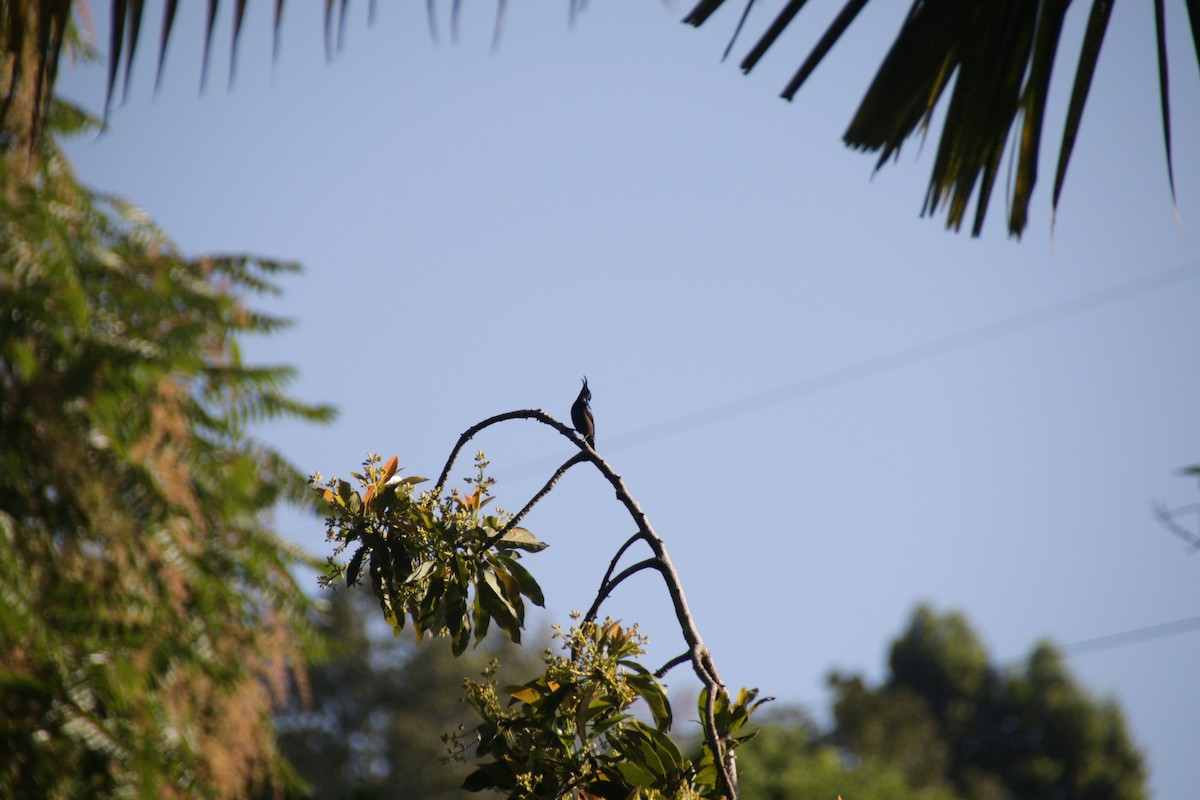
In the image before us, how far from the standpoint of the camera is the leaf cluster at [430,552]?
1.90 metres

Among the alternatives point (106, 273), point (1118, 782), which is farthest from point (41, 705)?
point (1118, 782)

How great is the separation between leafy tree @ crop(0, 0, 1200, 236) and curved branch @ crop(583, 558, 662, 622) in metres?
0.71

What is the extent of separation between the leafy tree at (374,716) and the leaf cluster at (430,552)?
26134 mm

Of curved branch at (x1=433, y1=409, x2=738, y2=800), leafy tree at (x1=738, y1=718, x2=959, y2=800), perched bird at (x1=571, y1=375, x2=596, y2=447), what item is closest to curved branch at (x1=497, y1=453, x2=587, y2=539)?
curved branch at (x1=433, y1=409, x2=738, y2=800)

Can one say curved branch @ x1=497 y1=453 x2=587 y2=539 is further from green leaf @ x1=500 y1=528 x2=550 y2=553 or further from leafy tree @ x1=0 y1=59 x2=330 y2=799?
leafy tree @ x1=0 y1=59 x2=330 y2=799

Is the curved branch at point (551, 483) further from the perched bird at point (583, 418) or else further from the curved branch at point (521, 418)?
the perched bird at point (583, 418)

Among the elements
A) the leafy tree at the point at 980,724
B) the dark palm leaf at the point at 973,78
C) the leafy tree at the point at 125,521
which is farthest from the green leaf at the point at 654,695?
the leafy tree at the point at 980,724

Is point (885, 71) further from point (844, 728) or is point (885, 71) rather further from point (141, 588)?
point (844, 728)

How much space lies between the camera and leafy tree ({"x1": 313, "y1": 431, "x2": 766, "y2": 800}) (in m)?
1.69

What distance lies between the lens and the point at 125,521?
6652 millimetres

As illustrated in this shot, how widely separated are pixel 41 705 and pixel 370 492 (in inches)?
184

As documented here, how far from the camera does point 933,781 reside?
37406 mm

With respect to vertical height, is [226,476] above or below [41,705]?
above

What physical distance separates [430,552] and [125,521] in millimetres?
5460
